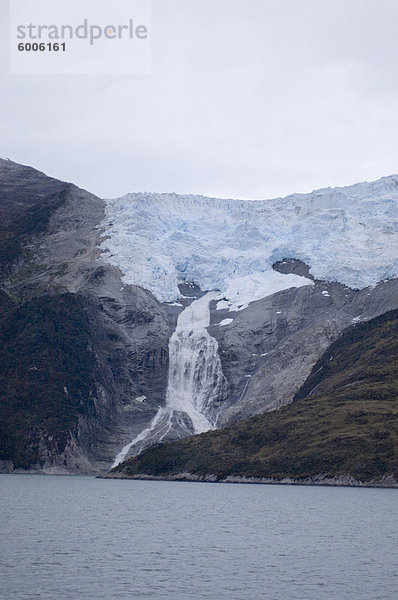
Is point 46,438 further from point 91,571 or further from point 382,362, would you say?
point 91,571

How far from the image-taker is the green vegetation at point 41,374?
149 metres

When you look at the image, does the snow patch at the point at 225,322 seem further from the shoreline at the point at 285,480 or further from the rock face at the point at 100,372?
the shoreline at the point at 285,480

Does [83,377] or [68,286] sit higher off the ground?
[68,286]

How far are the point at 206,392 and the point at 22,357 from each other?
38.8 metres

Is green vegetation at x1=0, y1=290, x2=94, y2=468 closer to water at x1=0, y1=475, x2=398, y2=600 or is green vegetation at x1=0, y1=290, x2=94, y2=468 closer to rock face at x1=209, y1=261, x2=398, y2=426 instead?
rock face at x1=209, y1=261, x2=398, y2=426

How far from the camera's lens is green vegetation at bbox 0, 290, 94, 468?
149 metres

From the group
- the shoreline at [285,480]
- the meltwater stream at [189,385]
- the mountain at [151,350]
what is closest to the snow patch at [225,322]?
the mountain at [151,350]

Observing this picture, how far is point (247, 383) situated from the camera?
572 feet

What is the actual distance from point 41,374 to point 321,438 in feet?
229

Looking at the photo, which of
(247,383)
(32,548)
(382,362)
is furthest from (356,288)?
(32,548)

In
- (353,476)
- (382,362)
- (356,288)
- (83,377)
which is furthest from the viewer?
(356,288)

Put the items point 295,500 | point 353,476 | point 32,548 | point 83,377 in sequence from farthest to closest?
point 83,377 → point 353,476 → point 295,500 → point 32,548

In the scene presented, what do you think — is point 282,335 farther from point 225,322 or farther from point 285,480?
point 285,480

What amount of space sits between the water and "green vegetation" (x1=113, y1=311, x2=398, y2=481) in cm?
1146
